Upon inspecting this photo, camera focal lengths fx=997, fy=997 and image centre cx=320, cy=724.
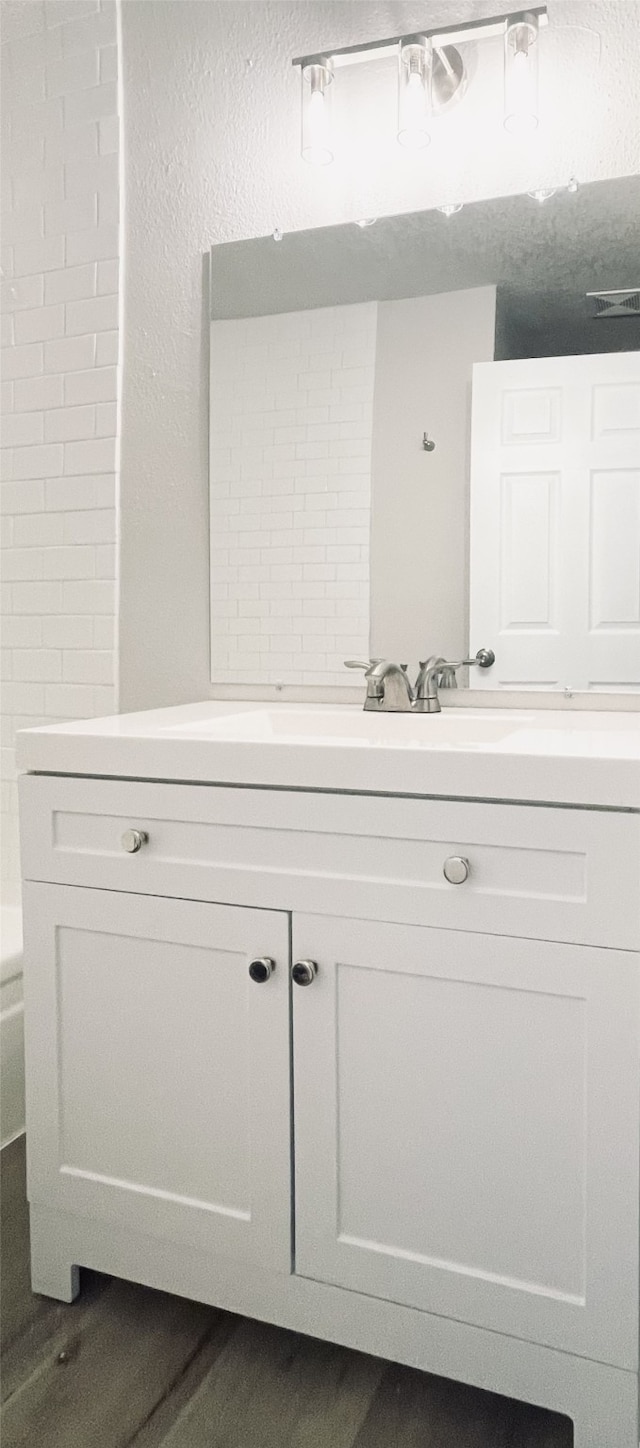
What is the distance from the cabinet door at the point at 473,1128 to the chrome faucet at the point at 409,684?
22.8 inches

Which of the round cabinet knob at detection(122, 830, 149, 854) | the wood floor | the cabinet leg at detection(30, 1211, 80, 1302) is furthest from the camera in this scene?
the cabinet leg at detection(30, 1211, 80, 1302)

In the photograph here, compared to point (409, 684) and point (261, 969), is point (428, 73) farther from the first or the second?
point (261, 969)

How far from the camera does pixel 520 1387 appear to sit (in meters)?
1.23

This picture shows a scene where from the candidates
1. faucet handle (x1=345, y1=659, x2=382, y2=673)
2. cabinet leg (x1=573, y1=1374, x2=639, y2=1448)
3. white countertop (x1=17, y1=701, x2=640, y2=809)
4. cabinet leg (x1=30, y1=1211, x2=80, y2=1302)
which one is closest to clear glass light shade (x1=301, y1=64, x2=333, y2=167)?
faucet handle (x1=345, y1=659, x2=382, y2=673)

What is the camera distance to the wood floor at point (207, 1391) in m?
1.26

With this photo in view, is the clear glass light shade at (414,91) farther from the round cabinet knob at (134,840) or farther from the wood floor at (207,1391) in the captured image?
the wood floor at (207,1391)

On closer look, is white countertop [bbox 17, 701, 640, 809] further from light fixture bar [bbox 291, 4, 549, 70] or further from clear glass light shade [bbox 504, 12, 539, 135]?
light fixture bar [bbox 291, 4, 549, 70]

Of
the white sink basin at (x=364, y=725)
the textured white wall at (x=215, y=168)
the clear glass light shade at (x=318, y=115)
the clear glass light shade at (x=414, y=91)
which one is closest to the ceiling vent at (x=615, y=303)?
the textured white wall at (x=215, y=168)

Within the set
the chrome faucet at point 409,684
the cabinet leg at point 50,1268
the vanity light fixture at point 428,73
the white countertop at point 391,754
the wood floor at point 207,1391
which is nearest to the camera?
the white countertop at point 391,754

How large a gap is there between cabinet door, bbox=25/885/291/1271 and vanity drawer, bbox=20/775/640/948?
0.05 m

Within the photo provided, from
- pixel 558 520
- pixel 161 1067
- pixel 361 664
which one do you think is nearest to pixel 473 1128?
pixel 161 1067

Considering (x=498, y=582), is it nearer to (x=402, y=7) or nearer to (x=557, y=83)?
(x=557, y=83)

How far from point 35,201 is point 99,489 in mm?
666

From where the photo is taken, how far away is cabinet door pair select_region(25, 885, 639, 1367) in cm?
117
